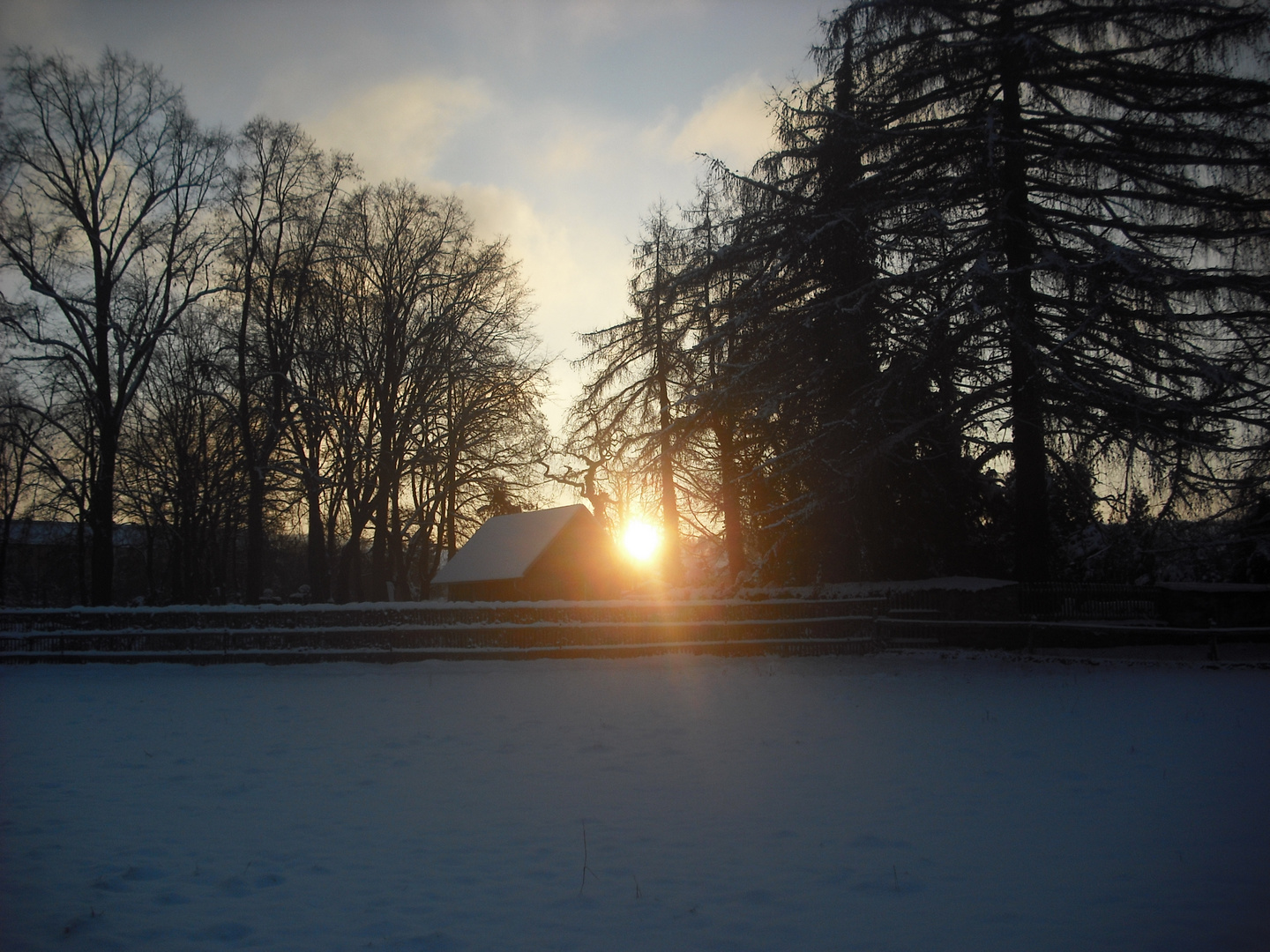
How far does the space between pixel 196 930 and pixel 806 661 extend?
13556mm

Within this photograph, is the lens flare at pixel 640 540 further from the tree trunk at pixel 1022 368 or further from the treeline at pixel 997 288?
the tree trunk at pixel 1022 368

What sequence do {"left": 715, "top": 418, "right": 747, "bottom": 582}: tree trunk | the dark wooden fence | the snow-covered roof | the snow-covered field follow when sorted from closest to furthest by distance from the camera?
1. the snow-covered field
2. the dark wooden fence
3. {"left": 715, "top": 418, "right": 747, "bottom": 582}: tree trunk
4. the snow-covered roof

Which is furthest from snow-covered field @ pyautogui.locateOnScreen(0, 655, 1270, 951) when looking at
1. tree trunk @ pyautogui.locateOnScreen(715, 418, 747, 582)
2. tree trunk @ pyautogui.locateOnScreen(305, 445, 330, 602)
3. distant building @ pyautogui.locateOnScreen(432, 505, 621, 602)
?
tree trunk @ pyautogui.locateOnScreen(305, 445, 330, 602)

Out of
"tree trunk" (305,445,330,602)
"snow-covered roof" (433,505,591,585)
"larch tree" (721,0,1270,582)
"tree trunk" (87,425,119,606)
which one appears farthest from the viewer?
"snow-covered roof" (433,505,591,585)

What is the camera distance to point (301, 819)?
6191 mm

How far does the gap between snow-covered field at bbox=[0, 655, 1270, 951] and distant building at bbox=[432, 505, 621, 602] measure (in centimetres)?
1606

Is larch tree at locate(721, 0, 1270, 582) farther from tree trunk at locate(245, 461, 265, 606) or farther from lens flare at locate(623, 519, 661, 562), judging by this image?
tree trunk at locate(245, 461, 265, 606)

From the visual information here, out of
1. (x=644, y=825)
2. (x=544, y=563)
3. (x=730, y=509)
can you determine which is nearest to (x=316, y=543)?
(x=544, y=563)

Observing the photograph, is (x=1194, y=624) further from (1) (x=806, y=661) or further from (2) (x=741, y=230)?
(2) (x=741, y=230)

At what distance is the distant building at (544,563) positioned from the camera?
27734mm

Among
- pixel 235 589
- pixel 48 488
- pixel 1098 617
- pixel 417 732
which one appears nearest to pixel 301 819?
pixel 417 732

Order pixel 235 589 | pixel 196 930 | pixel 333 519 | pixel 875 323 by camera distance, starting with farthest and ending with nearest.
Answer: pixel 235 589 < pixel 333 519 < pixel 875 323 < pixel 196 930

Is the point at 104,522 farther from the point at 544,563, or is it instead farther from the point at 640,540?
the point at 640,540

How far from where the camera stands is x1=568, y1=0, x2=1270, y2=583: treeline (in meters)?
14.4
